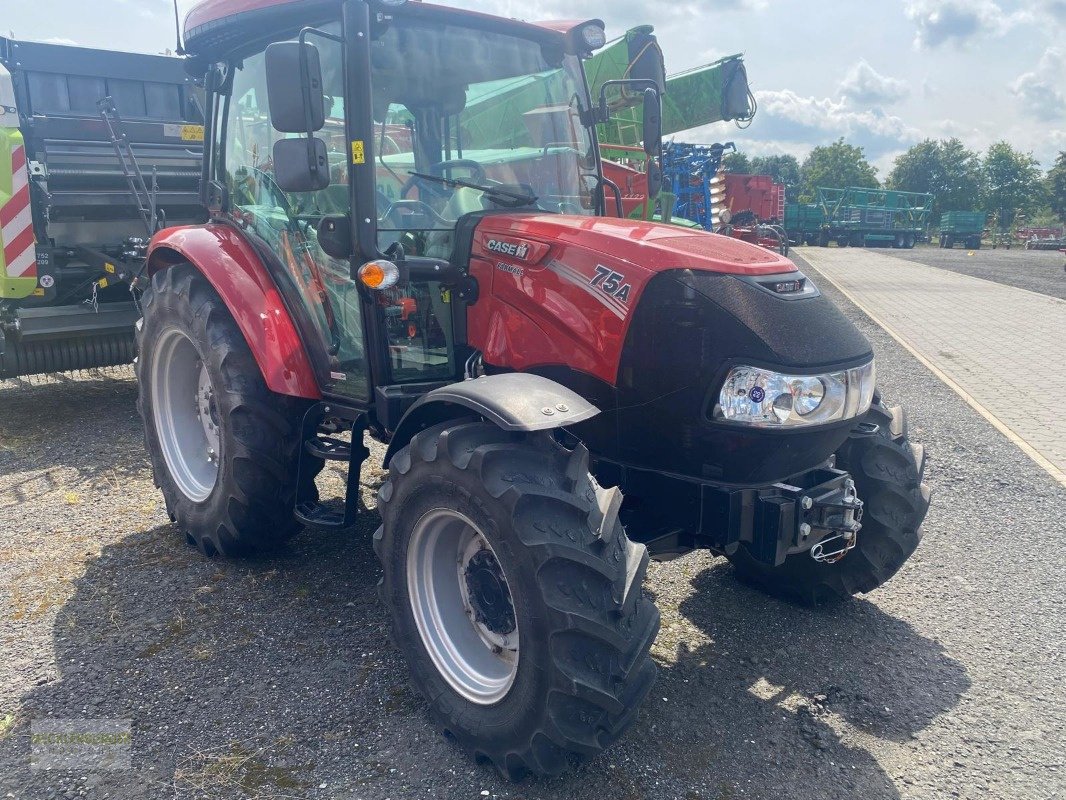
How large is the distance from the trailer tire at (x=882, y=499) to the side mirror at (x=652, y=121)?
1.49m

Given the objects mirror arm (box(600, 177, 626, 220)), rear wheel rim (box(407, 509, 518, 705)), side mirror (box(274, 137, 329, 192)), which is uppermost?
side mirror (box(274, 137, 329, 192))

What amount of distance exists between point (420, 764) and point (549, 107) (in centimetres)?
260

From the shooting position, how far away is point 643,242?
285cm

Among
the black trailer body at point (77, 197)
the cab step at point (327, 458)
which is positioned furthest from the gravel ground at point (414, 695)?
the black trailer body at point (77, 197)

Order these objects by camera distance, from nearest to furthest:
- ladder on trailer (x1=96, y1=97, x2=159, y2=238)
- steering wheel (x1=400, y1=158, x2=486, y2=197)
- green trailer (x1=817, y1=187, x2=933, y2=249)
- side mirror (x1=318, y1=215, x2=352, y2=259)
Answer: side mirror (x1=318, y1=215, x2=352, y2=259) < steering wheel (x1=400, y1=158, x2=486, y2=197) < ladder on trailer (x1=96, y1=97, x2=159, y2=238) < green trailer (x1=817, y1=187, x2=933, y2=249)

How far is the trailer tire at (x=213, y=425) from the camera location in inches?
145

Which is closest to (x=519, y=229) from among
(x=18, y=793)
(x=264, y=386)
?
(x=264, y=386)

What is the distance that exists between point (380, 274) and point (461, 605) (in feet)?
3.88

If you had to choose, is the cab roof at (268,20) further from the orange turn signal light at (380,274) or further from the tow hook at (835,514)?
the tow hook at (835,514)

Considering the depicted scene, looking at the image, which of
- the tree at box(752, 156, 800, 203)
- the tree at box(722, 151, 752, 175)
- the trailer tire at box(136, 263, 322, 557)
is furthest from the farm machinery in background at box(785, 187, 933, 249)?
the tree at box(752, 156, 800, 203)

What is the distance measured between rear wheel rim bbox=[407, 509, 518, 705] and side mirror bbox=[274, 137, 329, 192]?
1217 mm

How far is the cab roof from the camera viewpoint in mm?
3244

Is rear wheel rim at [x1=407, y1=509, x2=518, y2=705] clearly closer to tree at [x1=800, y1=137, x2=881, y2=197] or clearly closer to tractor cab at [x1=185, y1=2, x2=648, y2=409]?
tractor cab at [x1=185, y1=2, x2=648, y2=409]

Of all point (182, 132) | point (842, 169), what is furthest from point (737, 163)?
point (182, 132)
